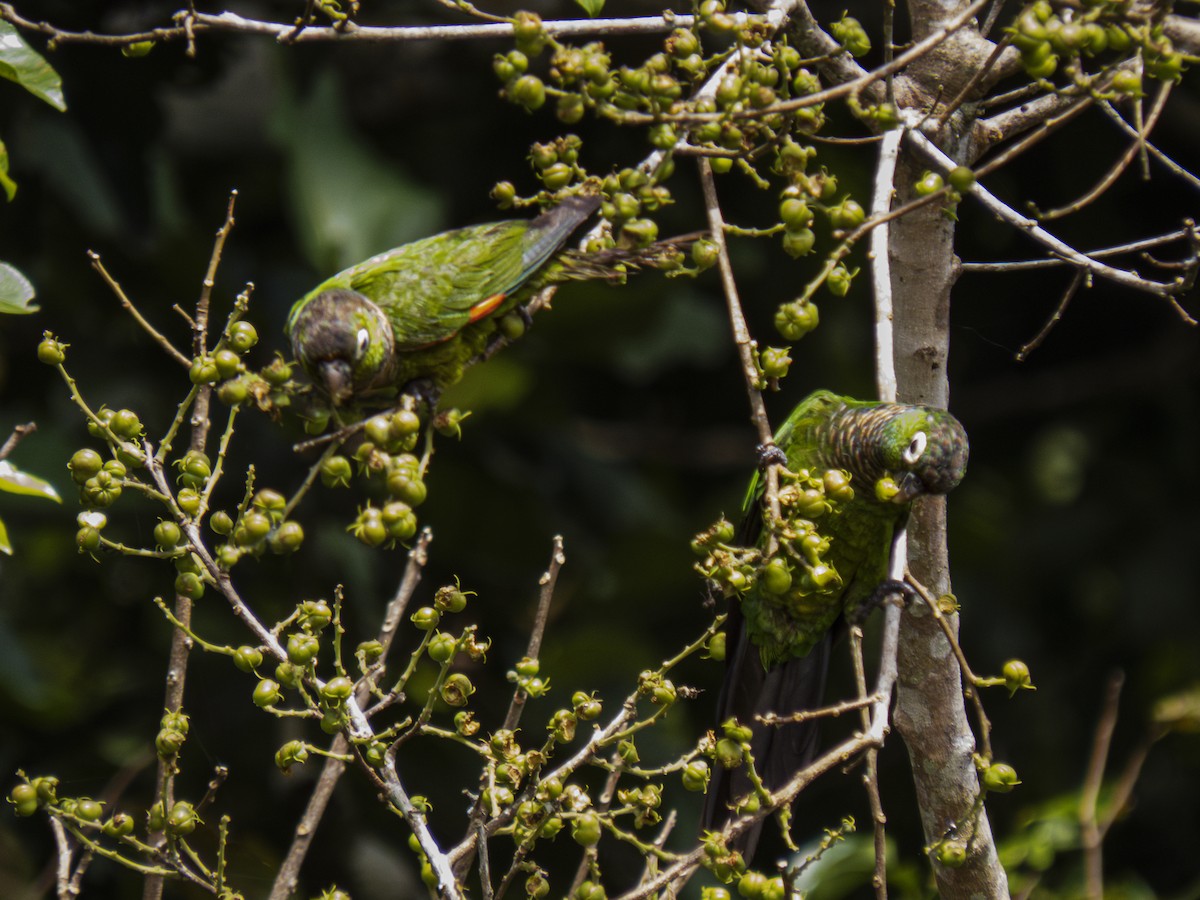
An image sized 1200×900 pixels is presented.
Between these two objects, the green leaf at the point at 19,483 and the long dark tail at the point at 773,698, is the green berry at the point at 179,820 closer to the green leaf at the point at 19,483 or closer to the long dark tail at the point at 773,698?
the green leaf at the point at 19,483

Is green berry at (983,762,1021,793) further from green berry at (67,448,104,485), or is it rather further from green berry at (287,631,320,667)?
green berry at (67,448,104,485)

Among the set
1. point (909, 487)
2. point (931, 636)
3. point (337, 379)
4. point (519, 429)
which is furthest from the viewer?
point (519, 429)

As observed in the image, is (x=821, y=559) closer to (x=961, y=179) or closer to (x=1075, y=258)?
(x=1075, y=258)

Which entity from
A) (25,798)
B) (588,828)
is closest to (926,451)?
(588,828)

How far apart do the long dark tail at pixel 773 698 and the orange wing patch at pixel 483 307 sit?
3.33 ft

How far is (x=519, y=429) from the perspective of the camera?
18.4 ft

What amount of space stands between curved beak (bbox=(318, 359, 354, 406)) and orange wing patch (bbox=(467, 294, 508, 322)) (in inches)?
15.1

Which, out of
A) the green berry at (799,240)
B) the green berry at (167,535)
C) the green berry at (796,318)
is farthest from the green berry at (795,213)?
the green berry at (167,535)

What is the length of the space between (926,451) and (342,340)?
127 cm

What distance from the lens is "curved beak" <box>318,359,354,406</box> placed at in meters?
2.83

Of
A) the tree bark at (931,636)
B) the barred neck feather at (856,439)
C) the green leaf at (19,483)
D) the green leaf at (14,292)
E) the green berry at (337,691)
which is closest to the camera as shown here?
the green berry at (337,691)

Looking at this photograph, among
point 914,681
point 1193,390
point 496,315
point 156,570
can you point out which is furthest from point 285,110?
point 1193,390

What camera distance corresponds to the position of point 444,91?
592 centimetres

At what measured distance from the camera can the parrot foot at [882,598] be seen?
92.0 inches
